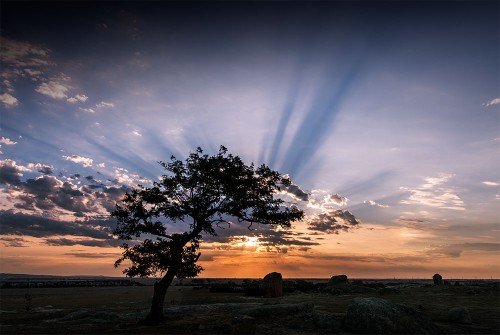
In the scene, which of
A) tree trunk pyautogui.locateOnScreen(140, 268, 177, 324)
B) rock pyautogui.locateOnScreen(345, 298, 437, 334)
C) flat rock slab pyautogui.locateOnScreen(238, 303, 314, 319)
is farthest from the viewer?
flat rock slab pyautogui.locateOnScreen(238, 303, 314, 319)

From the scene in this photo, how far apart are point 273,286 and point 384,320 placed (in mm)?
24124

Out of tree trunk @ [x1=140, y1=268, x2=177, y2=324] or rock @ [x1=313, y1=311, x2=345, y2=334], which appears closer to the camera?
rock @ [x1=313, y1=311, x2=345, y2=334]

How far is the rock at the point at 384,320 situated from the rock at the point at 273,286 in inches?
886

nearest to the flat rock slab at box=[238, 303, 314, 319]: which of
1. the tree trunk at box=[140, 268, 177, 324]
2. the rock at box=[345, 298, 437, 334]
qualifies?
the rock at box=[345, 298, 437, 334]

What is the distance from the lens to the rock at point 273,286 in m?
40.0

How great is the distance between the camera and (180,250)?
72.6ft

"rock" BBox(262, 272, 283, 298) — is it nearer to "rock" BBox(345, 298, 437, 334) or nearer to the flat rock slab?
the flat rock slab

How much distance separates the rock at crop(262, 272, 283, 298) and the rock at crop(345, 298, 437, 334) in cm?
2251

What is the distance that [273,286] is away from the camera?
132ft

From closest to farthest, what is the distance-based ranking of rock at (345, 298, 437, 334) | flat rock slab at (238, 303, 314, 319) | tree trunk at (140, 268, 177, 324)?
1. rock at (345, 298, 437, 334)
2. tree trunk at (140, 268, 177, 324)
3. flat rock slab at (238, 303, 314, 319)

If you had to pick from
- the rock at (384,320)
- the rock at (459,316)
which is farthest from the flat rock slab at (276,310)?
the rock at (459,316)

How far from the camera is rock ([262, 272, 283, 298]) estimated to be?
40.0 meters

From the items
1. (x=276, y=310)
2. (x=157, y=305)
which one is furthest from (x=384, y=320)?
(x=157, y=305)

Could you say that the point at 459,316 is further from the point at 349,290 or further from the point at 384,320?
the point at 349,290
